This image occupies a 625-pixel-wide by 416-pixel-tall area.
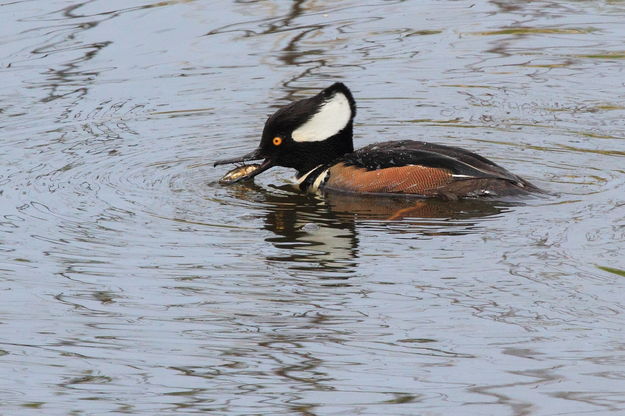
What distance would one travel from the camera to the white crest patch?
9.92 meters

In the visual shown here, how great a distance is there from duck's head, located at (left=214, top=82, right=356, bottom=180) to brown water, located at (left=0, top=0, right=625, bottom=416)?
0.83 ft

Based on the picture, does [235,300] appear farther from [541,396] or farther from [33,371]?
[541,396]

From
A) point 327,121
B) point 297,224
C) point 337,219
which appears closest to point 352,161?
point 327,121

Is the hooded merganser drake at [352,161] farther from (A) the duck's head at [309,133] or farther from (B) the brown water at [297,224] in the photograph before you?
(B) the brown water at [297,224]

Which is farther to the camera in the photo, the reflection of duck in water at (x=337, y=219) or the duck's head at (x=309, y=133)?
the duck's head at (x=309, y=133)

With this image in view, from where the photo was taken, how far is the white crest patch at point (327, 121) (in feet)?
32.6

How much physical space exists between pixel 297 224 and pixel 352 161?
41.7 inches

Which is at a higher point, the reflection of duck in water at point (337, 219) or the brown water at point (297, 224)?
the brown water at point (297, 224)

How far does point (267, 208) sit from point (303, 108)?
40.5 inches

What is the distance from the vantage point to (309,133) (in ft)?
32.9

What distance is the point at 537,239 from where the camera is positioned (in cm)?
802

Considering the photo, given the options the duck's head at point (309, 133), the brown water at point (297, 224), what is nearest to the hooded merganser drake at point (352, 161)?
the duck's head at point (309, 133)

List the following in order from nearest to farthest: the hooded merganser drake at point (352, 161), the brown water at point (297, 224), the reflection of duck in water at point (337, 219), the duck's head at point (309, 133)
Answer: the brown water at point (297, 224) < the reflection of duck in water at point (337, 219) < the hooded merganser drake at point (352, 161) < the duck's head at point (309, 133)

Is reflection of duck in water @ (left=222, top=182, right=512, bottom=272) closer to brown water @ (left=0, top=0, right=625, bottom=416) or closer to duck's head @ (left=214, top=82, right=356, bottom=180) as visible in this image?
brown water @ (left=0, top=0, right=625, bottom=416)
